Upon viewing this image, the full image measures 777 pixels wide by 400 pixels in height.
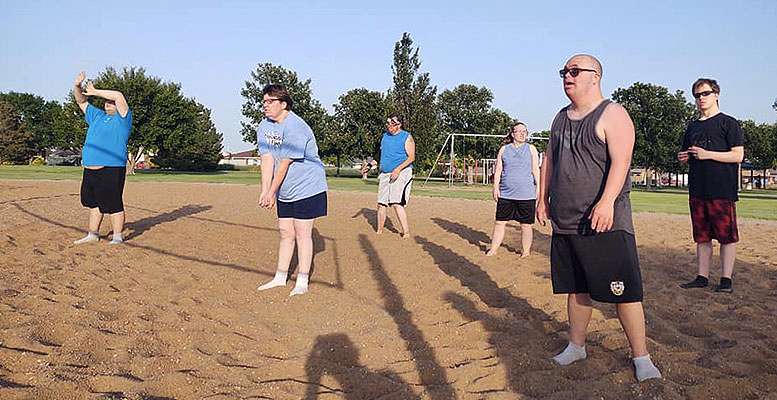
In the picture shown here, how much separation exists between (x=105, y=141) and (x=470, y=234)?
18.5 ft

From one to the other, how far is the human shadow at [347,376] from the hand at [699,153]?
145 inches

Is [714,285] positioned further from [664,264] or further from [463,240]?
[463,240]

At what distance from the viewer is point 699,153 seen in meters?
5.44

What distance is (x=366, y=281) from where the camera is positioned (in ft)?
20.3

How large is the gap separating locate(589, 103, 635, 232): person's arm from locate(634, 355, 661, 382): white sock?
735 millimetres

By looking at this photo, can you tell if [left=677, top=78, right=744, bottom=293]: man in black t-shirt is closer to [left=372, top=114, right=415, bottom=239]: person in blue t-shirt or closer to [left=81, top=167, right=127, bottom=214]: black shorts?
[left=372, top=114, right=415, bottom=239]: person in blue t-shirt

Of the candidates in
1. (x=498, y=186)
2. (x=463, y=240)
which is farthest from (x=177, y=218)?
(x=498, y=186)

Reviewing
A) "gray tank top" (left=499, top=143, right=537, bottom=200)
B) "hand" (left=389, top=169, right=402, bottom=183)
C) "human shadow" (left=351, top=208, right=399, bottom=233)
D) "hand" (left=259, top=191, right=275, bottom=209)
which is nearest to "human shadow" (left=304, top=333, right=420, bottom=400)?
"hand" (left=259, top=191, right=275, bottom=209)

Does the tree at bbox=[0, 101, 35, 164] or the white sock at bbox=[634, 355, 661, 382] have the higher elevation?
the tree at bbox=[0, 101, 35, 164]

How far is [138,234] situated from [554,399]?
22.4 feet

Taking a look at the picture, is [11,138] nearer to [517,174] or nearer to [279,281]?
[517,174]

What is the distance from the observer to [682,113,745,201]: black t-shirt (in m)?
5.43

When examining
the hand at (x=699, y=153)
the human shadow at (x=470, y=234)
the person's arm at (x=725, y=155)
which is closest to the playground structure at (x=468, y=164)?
the human shadow at (x=470, y=234)

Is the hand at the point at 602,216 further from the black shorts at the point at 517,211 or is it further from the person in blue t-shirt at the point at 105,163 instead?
the person in blue t-shirt at the point at 105,163
